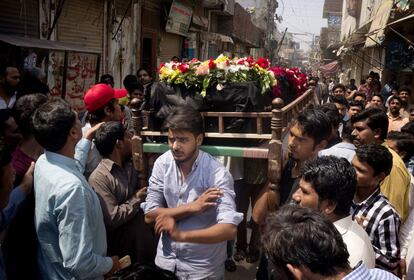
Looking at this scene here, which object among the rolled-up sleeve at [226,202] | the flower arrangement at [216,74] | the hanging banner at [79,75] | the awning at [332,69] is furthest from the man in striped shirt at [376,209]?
the awning at [332,69]

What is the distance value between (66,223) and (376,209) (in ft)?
5.36

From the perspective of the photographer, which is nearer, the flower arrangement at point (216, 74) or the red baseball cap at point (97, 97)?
the flower arrangement at point (216, 74)

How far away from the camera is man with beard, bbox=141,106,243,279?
2.04 meters

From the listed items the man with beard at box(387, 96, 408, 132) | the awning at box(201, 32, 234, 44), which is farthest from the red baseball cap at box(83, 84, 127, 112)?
the awning at box(201, 32, 234, 44)

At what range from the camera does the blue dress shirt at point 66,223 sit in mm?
1830

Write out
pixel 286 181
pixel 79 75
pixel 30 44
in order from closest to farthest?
pixel 286 181 < pixel 30 44 < pixel 79 75

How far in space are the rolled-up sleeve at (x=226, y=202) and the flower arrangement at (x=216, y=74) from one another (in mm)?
877

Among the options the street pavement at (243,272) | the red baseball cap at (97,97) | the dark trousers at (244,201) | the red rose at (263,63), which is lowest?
the street pavement at (243,272)

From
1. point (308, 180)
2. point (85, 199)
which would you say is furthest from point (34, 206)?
point (308, 180)

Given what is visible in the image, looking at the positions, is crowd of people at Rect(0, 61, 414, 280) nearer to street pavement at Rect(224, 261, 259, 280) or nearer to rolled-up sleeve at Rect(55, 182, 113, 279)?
rolled-up sleeve at Rect(55, 182, 113, 279)

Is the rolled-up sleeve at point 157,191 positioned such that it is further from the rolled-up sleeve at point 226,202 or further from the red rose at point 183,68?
the red rose at point 183,68

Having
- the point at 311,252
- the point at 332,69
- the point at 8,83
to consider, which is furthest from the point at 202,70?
the point at 332,69

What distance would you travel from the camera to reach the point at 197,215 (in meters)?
2.12

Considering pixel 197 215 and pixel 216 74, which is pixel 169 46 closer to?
pixel 216 74
